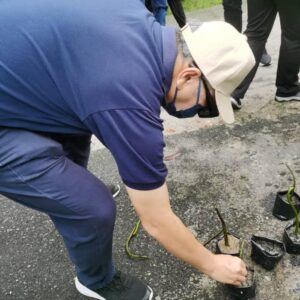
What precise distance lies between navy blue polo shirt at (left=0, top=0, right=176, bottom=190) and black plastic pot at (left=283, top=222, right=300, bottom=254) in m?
1.05

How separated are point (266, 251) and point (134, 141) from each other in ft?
3.65

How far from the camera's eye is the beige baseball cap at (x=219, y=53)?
4.68ft

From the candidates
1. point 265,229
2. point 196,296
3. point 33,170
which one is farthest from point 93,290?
point 265,229

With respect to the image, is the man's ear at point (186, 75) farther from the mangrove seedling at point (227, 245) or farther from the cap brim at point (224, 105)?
the mangrove seedling at point (227, 245)

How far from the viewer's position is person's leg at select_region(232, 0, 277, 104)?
3203 mm

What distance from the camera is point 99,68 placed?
124cm

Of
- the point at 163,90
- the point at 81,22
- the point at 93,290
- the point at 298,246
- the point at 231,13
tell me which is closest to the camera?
the point at 81,22

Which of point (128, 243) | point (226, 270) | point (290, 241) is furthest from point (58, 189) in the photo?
point (290, 241)

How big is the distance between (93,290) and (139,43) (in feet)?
4.07

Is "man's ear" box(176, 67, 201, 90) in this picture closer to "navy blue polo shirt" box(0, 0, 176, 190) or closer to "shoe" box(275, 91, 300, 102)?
"navy blue polo shirt" box(0, 0, 176, 190)

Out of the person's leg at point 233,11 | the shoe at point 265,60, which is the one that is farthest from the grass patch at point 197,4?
the person's leg at point 233,11

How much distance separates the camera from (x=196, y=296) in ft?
6.46

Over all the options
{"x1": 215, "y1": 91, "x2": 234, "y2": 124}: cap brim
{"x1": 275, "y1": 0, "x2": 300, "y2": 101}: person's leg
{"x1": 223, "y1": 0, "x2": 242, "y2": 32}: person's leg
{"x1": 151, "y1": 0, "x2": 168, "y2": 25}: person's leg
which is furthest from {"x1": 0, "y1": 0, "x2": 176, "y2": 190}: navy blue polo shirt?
{"x1": 223, "y1": 0, "x2": 242, "y2": 32}: person's leg

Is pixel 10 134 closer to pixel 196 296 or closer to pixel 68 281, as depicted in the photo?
pixel 68 281
